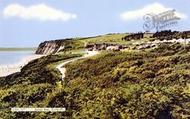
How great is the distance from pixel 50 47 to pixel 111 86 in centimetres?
1134

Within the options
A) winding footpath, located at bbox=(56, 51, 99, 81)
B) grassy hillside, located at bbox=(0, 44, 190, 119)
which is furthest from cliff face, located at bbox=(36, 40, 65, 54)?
winding footpath, located at bbox=(56, 51, 99, 81)

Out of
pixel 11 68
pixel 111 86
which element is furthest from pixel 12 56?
pixel 111 86

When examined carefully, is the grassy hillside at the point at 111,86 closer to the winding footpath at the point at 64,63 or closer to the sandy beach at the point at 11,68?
the winding footpath at the point at 64,63

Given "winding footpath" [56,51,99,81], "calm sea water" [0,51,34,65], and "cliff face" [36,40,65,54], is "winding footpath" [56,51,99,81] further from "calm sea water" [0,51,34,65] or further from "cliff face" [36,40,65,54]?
"calm sea water" [0,51,34,65]

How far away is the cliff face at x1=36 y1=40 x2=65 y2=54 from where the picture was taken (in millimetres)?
44250

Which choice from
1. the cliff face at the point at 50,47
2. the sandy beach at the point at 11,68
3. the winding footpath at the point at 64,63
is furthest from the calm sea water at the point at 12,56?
the winding footpath at the point at 64,63

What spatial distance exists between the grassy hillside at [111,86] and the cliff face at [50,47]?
Answer: 2.61 ft

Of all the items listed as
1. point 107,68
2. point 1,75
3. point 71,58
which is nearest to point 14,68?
point 1,75

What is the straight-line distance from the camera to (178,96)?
33.7 metres

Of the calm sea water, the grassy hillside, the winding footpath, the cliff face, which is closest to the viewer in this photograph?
the grassy hillside

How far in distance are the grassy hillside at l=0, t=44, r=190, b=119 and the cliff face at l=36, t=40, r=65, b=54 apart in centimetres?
80

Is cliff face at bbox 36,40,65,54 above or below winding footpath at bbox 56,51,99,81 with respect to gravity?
above

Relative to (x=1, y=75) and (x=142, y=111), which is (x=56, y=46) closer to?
(x=1, y=75)

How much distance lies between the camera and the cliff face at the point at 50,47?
145 ft
